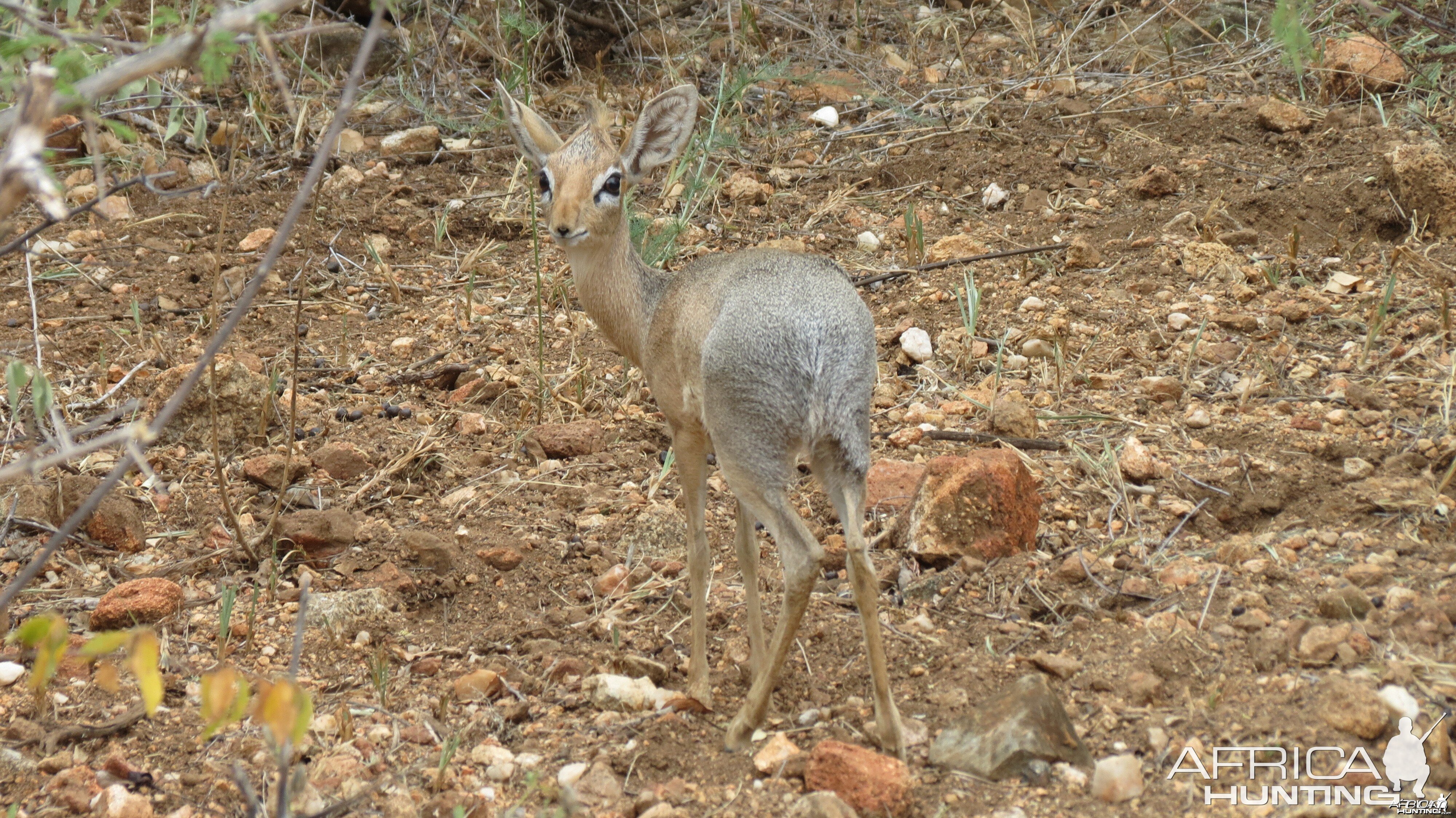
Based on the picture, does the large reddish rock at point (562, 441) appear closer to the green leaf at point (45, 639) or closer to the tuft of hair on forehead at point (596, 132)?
the tuft of hair on forehead at point (596, 132)

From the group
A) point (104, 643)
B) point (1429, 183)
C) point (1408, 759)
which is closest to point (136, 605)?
point (104, 643)

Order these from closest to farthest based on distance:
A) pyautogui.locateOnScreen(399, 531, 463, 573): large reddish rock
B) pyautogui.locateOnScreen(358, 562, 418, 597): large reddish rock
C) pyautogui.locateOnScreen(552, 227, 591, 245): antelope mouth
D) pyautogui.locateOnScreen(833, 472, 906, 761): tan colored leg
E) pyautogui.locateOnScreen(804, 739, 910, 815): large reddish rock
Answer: pyautogui.locateOnScreen(804, 739, 910, 815): large reddish rock, pyautogui.locateOnScreen(833, 472, 906, 761): tan colored leg, pyautogui.locateOnScreen(552, 227, 591, 245): antelope mouth, pyautogui.locateOnScreen(358, 562, 418, 597): large reddish rock, pyautogui.locateOnScreen(399, 531, 463, 573): large reddish rock

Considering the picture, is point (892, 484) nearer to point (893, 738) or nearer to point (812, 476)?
point (812, 476)

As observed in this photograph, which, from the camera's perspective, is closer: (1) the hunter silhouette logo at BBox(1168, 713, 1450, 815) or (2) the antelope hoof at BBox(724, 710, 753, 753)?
(1) the hunter silhouette logo at BBox(1168, 713, 1450, 815)

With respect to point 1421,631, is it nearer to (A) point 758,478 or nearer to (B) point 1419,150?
(A) point 758,478

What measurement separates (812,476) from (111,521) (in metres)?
2.72

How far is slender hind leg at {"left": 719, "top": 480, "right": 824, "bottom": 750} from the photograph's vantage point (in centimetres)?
342

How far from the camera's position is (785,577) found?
3531mm

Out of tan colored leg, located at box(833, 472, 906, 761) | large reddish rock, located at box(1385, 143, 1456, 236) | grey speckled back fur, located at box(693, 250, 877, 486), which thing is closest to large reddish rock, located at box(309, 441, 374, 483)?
grey speckled back fur, located at box(693, 250, 877, 486)

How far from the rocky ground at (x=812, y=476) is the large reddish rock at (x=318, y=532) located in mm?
14

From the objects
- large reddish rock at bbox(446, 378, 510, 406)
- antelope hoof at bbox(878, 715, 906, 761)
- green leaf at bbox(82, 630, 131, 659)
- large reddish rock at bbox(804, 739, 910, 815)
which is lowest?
large reddish rock at bbox(446, 378, 510, 406)

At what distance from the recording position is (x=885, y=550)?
453 cm

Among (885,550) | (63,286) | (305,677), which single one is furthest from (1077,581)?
(63,286)

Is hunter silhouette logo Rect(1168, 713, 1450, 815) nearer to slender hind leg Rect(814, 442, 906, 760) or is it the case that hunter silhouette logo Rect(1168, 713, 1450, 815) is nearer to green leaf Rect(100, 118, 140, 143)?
slender hind leg Rect(814, 442, 906, 760)
